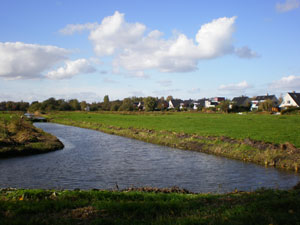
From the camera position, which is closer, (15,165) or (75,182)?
(75,182)

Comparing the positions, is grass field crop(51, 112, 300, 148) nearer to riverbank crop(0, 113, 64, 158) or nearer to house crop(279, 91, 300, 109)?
riverbank crop(0, 113, 64, 158)

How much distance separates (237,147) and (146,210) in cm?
1920

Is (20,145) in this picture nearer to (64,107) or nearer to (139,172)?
(139,172)

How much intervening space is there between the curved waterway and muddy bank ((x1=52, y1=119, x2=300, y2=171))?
1.06 m

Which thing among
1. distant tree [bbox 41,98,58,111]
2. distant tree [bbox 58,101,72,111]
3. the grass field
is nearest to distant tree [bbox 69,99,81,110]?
distant tree [bbox 58,101,72,111]

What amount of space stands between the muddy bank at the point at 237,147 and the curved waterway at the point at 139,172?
1.06 metres

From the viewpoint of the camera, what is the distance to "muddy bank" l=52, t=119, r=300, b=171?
66.0 feet

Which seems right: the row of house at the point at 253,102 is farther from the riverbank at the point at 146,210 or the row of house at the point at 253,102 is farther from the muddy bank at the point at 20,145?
the riverbank at the point at 146,210

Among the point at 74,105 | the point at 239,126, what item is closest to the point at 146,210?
the point at 239,126

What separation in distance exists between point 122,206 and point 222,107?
307 feet

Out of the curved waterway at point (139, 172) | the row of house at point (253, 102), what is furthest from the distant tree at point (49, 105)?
the curved waterway at point (139, 172)

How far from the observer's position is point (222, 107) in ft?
318

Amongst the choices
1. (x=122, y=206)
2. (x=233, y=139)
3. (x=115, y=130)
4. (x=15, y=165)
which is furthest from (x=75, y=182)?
(x=115, y=130)

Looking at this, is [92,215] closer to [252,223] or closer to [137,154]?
[252,223]
